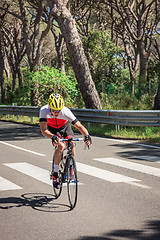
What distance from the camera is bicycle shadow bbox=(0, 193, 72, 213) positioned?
237 inches

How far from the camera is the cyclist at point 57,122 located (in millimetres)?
6148

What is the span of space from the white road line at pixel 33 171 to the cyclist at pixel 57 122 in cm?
141

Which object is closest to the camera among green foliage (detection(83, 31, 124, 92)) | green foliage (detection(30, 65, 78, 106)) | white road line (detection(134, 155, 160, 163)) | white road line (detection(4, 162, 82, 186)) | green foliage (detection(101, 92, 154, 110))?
white road line (detection(4, 162, 82, 186))

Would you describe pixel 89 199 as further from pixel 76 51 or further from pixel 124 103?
pixel 124 103

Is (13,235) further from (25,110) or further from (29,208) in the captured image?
(25,110)

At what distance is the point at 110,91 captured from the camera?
98.9 feet

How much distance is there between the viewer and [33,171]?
870 cm

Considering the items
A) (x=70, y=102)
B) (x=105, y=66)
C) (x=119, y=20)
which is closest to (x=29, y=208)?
(x=70, y=102)

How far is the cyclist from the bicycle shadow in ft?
0.99

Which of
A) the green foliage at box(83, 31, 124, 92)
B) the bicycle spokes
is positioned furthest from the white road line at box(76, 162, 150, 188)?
the green foliage at box(83, 31, 124, 92)

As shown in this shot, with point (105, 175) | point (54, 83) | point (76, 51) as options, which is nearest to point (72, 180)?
point (105, 175)

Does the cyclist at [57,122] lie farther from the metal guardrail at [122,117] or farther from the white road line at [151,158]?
the metal guardrail at [122,117]

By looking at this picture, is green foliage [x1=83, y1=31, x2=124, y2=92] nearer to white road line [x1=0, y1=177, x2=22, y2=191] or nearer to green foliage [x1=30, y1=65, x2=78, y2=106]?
green foliage [x1=30, y1=65, x2=78, y2=106]

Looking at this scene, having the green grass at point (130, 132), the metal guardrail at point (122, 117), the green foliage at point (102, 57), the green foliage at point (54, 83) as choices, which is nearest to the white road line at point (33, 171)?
the green grass at point (130, 132)
